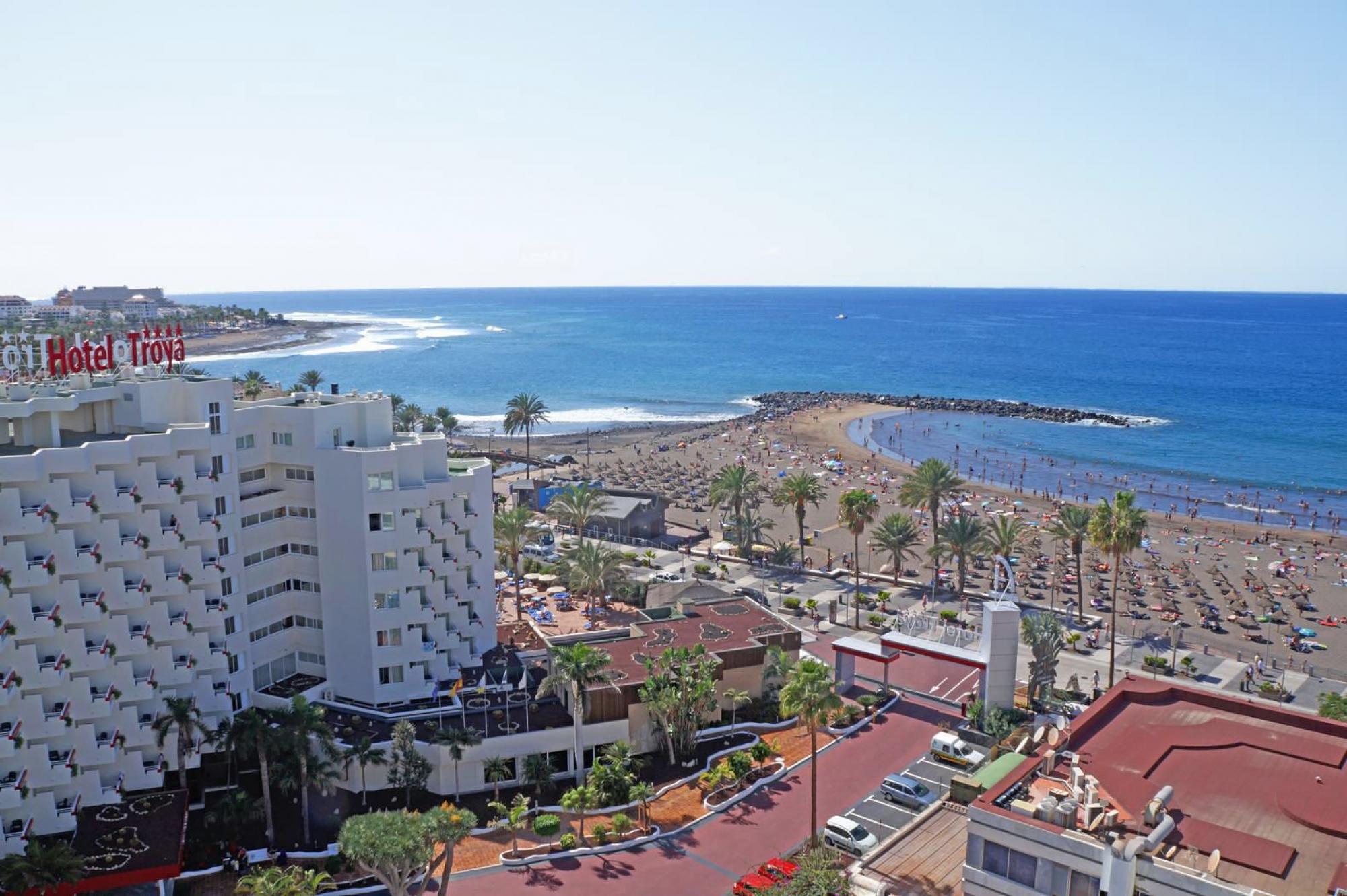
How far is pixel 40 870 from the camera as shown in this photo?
3228cm

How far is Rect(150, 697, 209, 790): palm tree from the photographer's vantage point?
3953cm

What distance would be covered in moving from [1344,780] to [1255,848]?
666cm

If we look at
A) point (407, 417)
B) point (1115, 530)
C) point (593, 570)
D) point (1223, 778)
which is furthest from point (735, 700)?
point (407, 417)

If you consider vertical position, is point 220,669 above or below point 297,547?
below

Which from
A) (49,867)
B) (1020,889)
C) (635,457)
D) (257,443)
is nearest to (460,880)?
(49,867)

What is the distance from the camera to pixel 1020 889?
25.7 metres

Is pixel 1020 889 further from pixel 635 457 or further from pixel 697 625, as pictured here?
pixel 635 457

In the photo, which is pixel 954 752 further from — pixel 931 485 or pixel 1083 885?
pixel 931 485

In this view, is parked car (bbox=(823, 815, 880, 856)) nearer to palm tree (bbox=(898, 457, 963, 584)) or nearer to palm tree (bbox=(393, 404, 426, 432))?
palm tree (bbox=(898, 457, 963, 584))

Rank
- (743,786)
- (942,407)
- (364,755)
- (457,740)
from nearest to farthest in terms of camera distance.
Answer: (364,755)
(457,740)
(743,786)
(942,407)

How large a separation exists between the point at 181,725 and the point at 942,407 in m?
159

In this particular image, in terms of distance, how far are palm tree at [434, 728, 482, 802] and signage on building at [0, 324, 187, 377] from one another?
21521 mm

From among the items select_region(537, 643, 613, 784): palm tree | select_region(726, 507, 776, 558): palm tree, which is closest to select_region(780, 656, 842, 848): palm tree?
select_region(537, 643, 613, 784): palm tree

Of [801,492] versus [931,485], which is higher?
[931,485]
